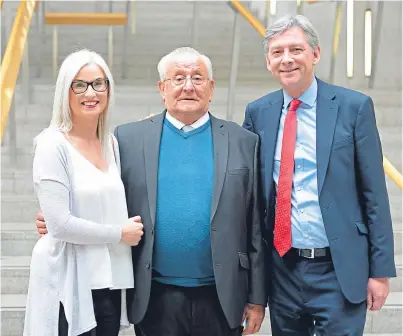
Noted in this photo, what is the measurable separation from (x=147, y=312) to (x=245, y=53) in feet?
16.2

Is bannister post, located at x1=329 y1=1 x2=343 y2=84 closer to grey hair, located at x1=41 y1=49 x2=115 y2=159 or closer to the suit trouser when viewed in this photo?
A: the suit trouser

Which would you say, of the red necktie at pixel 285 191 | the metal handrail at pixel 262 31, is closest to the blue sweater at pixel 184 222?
the red necktie at pixel 285 191

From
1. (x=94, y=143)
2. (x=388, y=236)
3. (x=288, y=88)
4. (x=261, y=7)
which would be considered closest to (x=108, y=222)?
(x=94, y=143)

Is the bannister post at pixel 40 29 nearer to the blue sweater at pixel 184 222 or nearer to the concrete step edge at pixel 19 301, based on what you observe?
the concrete step edge at pixel 19 301

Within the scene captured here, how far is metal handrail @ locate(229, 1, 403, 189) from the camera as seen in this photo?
3428mm

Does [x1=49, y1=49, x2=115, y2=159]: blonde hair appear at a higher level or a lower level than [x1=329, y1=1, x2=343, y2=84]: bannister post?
lower

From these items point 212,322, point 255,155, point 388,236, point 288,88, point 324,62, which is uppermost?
point 324,62

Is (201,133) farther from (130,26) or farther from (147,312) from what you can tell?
(130,26)

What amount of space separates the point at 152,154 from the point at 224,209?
29 centimetres

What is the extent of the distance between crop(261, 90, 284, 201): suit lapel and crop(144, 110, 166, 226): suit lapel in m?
0.34

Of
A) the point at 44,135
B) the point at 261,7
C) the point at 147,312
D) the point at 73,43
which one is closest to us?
the point at 44,135

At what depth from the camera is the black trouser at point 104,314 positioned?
6.98ft

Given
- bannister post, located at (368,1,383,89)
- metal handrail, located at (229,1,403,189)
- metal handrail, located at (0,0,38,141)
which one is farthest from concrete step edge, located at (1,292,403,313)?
bannister post, located at (368,1,383,89)

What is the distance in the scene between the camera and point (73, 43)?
22.0 feet
